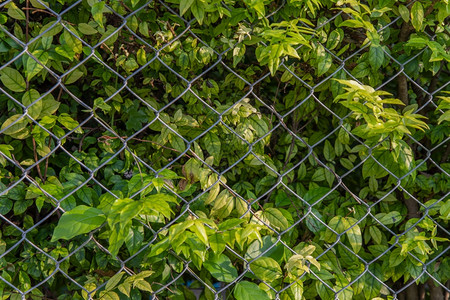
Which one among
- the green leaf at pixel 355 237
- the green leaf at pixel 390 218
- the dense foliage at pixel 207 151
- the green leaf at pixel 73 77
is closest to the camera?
the dense foliage at pixel 207 151

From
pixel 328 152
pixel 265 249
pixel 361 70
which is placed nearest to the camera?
pixel 265 249

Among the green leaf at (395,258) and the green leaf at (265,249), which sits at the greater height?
the green leaf at (265,249)

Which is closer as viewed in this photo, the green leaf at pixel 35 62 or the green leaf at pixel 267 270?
the green leaf at pixel 35 62

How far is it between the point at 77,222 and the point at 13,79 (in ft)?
1.47

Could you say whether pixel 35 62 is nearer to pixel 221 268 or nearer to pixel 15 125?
pixel 15 125

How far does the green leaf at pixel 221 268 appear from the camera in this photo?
150cm

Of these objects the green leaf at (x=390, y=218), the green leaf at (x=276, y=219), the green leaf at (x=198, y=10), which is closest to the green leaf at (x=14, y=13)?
the green leaf at (x=198, y=10)

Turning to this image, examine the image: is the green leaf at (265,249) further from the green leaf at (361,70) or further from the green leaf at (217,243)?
the green leaf at (361,70)

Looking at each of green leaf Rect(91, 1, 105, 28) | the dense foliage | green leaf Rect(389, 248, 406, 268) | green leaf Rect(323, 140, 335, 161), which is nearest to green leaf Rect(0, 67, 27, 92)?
the dense foliage

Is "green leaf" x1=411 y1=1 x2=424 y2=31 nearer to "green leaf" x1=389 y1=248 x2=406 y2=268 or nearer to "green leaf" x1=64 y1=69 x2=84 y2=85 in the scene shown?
"green leaf" x1=389 y1=248 x2=406 y2=268

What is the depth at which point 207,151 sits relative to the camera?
5.47ft

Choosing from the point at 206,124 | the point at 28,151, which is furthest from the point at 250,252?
the point at 28,151

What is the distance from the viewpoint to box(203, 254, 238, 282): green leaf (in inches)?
59.1

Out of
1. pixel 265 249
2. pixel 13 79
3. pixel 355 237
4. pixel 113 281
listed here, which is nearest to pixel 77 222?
pixel 113 281
